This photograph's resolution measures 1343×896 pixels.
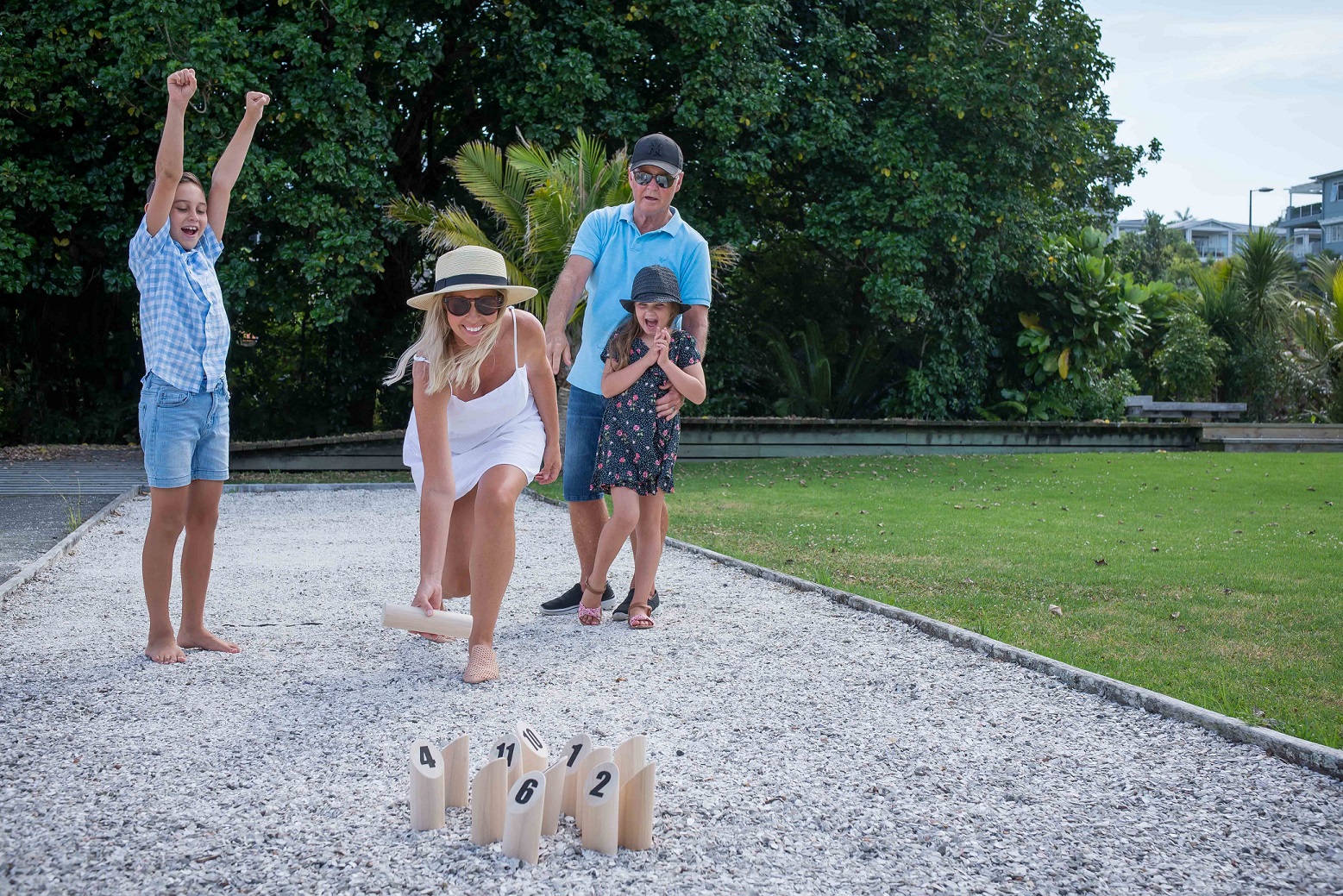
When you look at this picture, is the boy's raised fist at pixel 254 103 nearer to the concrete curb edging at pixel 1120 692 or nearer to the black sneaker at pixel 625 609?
the black sneaker at pixel 625 609

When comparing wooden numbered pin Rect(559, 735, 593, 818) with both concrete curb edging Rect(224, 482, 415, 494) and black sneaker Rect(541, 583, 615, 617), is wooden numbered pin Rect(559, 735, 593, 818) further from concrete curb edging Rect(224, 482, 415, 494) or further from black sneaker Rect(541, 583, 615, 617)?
concrete curb edging Rect(224, 482, 415, 494)

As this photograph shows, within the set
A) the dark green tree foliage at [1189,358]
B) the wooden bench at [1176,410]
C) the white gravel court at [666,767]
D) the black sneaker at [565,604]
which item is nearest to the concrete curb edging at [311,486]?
the white gravel court at [666,767]

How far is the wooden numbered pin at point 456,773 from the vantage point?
312cm

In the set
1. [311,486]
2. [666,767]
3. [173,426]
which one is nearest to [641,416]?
[173,426]

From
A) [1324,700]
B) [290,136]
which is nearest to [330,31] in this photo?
[290,136]

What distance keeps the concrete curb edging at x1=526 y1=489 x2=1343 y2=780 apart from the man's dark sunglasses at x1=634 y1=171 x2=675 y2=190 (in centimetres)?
233

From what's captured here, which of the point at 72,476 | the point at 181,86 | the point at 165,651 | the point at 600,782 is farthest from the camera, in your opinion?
the point at 72,476

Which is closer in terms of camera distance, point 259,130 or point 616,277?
point 616,277

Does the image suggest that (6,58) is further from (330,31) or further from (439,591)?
(439,591)

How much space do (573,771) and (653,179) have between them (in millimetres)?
3257

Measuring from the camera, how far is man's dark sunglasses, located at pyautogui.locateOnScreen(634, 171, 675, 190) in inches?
217

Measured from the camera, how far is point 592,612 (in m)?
5.69

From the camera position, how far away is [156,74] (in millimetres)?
13602

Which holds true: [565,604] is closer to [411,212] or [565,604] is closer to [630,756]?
[630,756]
